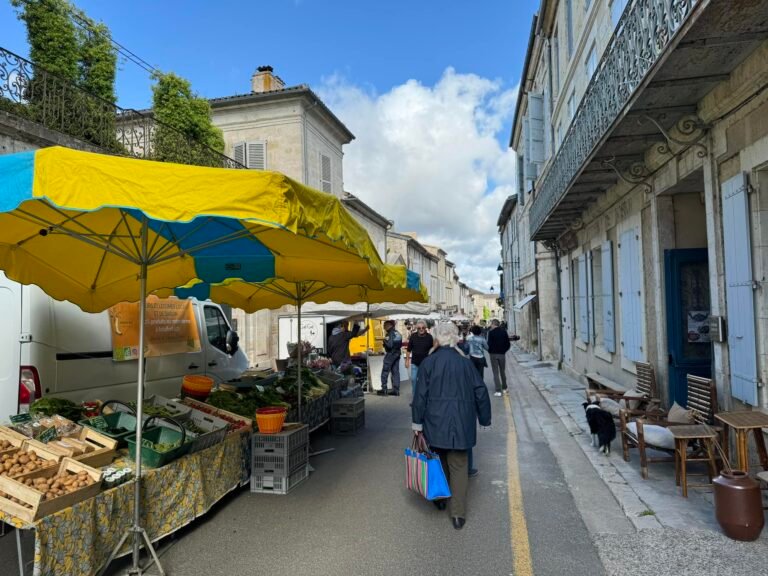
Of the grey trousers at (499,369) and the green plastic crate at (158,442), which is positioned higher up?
the green plastic crate at (158,442)

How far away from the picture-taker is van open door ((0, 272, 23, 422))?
524 centimetres

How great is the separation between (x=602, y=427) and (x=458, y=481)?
300 centimetres

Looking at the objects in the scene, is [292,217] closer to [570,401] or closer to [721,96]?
[721,96]

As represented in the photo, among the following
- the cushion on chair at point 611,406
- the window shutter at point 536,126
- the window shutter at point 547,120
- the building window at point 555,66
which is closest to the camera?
the cushion on chair at point 611,406

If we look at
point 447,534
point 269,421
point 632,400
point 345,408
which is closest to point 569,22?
point 632,400

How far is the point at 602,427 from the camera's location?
6820 mm

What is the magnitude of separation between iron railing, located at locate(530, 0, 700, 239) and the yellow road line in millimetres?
4479

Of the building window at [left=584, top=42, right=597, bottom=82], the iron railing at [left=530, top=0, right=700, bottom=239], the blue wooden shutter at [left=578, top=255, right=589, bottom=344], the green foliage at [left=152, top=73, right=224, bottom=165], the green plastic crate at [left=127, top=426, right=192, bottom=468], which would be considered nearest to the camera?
the green plastic crate at [left=127, top=426, right=192, bottom=468]

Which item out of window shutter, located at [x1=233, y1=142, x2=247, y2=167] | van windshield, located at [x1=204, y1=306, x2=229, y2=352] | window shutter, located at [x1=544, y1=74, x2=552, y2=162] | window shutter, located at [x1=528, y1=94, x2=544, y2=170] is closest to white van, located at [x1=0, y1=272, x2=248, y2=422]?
van windshield, located at [x1=204, y1=306, x2=229, y2=352]

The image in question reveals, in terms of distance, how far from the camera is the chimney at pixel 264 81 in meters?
22.8

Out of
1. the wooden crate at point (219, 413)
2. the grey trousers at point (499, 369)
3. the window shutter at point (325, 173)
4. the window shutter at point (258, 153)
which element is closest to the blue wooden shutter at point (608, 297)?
the grey trousers at point (499, 369)

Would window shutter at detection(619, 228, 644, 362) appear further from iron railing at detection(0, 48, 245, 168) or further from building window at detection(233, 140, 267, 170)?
building window at detection(233, 140, 267, 170)

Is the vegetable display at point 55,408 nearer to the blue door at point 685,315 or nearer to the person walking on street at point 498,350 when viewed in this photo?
the blue door at point 685,315

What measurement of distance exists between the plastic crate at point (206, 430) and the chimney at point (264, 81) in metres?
19.9
